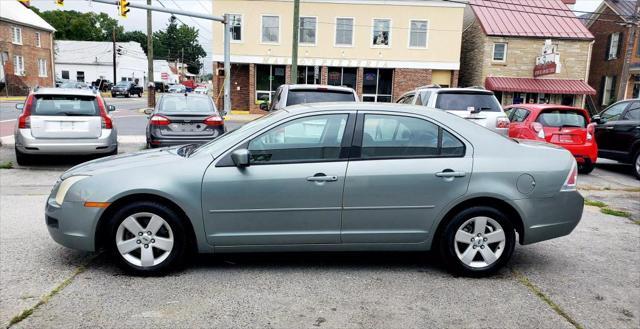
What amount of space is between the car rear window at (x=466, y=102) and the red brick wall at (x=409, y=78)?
21.8m

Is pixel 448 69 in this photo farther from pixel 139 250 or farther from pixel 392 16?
pixel 139 250

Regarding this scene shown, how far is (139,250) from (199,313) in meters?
1.00

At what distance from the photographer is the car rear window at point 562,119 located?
10.7m

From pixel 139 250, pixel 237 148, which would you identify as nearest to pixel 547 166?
pixel 237 148

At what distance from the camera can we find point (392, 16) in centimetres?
3108

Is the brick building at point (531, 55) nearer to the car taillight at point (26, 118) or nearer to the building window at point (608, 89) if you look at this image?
the building window at point (608, 89)

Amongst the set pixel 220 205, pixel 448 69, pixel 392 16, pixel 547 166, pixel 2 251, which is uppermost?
pixel 392 16

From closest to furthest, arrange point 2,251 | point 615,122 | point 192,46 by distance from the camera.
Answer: point 2,251 → point 615,122 → point 192,46

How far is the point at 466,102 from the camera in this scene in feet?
32.7

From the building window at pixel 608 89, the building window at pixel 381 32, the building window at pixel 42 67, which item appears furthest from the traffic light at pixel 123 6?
the building window at pixel 42 67

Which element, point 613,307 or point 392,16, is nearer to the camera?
point 613,307

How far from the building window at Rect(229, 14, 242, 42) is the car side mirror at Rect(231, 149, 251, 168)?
91.7 feet

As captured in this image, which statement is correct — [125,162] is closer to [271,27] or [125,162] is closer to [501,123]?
[501,123]

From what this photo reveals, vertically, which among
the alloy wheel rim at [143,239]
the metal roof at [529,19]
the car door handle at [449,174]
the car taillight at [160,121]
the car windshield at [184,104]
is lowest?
the alloy wheel rim at [143,239]
